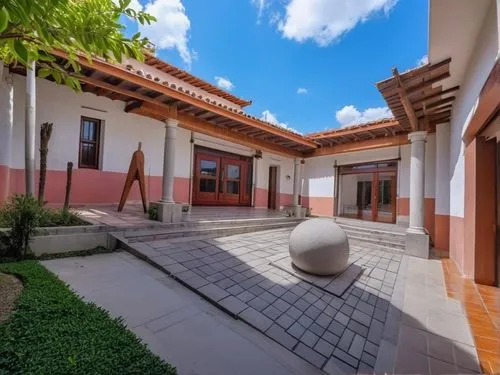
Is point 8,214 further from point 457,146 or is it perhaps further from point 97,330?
point 457,146

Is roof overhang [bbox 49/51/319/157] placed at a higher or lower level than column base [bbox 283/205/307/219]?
higher

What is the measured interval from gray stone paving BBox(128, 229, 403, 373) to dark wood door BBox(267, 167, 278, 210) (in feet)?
22.8

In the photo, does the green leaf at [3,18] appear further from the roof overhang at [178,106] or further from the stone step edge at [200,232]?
the stone step edge at [200,232]

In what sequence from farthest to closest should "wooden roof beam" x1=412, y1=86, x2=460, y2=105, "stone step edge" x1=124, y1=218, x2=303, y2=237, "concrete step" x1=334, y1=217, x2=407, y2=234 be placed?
"concrete step" x1=334, y1=217, x2=407, y2=234 → "wooden roof beam" x1=412, y1=86, x2=460, y2=105 → "stone step edge" x1=124, y1=218, x2=303, y2=237

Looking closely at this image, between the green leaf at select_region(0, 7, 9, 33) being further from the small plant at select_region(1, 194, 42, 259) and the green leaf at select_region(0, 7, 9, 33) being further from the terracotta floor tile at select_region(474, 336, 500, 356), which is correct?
the terracotta floor tile at select_region(474, 336, 500, 356)

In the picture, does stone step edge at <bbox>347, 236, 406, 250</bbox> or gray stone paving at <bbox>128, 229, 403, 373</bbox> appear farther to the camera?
stone step edge at <bbox>347, 236, 406, 250</bbox>

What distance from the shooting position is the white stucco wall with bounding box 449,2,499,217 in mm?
2939

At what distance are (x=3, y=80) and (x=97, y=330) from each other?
5.57m

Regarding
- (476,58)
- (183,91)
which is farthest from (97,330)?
(476,58)

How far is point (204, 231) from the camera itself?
5.48 m

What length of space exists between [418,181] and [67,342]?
7.08m

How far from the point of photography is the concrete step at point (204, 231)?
4.50 m

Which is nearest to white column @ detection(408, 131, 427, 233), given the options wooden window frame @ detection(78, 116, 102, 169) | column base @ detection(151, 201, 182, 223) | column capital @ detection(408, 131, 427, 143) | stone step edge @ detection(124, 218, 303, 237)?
column capital @ detection(408, 131, 427, 143)

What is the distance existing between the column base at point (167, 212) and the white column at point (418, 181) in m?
5.71
